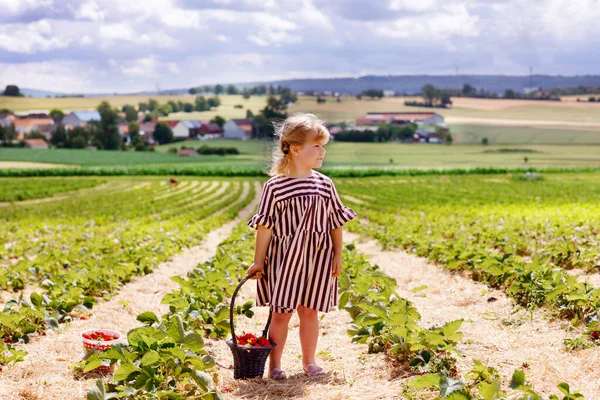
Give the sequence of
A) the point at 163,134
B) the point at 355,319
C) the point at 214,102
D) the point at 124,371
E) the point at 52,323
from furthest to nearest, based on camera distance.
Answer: the point at 214,102, the point at 163,134, the point at 52,323, the point at 355,319, the point at 124,371

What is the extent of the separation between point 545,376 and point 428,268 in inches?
236

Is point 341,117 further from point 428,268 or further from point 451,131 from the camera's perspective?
point 428,268

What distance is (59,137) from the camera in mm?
82625

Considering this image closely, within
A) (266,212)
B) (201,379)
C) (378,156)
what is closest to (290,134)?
(266,212)

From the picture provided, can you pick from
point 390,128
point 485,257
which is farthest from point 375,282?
point 390,128

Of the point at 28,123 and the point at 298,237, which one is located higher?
the point at 298,237

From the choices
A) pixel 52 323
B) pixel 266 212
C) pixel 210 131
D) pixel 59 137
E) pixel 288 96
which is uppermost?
pixel 288 96

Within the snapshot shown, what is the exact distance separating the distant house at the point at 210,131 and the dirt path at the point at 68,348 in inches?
3190

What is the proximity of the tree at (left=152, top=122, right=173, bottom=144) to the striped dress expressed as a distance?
272 feet

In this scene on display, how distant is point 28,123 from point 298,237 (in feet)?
288

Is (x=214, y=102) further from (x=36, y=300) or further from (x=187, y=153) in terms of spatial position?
(x=36, y=300)

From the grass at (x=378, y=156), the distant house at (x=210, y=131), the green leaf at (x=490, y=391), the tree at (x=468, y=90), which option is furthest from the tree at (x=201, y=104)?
the green leaf at (x=490, y=391)

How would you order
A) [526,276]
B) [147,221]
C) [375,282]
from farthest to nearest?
[147,221] → [375,282] → [526,276]

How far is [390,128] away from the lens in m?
81.7
